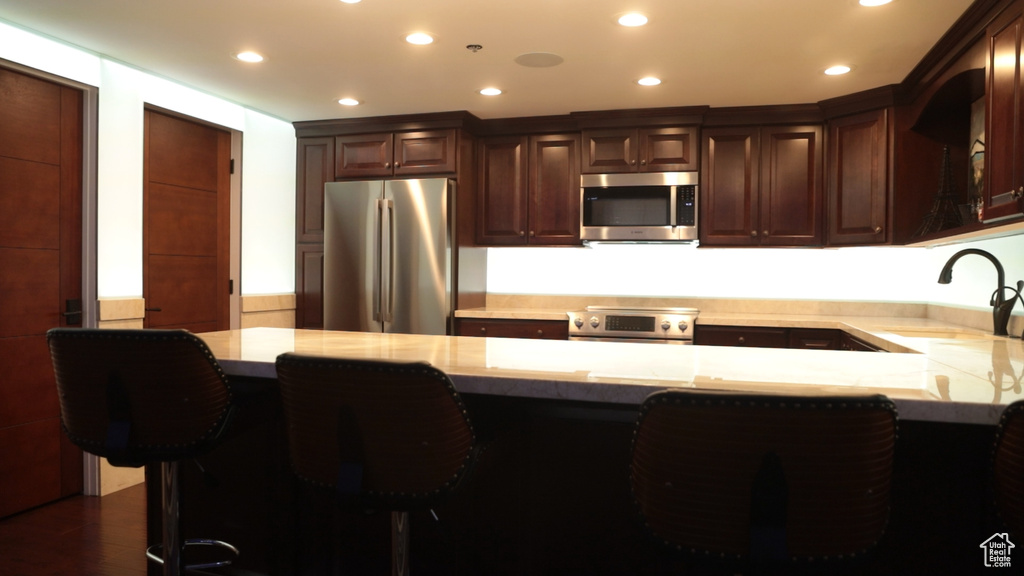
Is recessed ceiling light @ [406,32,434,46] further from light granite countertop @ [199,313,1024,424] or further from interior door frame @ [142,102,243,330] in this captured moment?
interior door frame @ [142,102,243,330]

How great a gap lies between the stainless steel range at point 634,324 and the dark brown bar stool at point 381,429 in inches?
115

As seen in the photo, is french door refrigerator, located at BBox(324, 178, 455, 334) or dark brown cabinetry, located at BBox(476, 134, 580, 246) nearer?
french door refrigerator, located at BBox(324, 178, 455, 334)

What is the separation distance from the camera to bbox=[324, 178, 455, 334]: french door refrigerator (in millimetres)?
4410

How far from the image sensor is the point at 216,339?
226cm

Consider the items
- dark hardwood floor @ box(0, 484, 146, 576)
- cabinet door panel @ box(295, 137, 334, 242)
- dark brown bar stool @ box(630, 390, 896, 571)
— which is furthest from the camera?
cabinet door panel @ box(295, 137, 334, 242)

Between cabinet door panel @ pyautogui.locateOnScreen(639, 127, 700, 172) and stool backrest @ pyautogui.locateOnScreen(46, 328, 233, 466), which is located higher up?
cabinet door panel @ pyautogui.locateOnScreen(639, 127, 700, 172)

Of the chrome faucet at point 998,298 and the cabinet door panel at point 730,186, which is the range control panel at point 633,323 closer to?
the cabinet door panel at point 730,186

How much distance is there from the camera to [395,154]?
4641mm

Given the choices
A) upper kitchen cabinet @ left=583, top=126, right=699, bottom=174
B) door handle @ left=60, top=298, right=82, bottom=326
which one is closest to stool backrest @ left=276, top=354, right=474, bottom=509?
door handle @ left=60, top=298, right=82, bottom=326

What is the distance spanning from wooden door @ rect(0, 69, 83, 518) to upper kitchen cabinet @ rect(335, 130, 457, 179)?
65.9 inches

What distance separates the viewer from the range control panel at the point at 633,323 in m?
4.12

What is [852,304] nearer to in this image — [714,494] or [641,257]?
[641,257]

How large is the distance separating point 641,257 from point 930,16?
7.78 feet

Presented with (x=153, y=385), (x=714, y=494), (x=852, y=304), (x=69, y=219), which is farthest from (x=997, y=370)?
(x=69, y=219)
